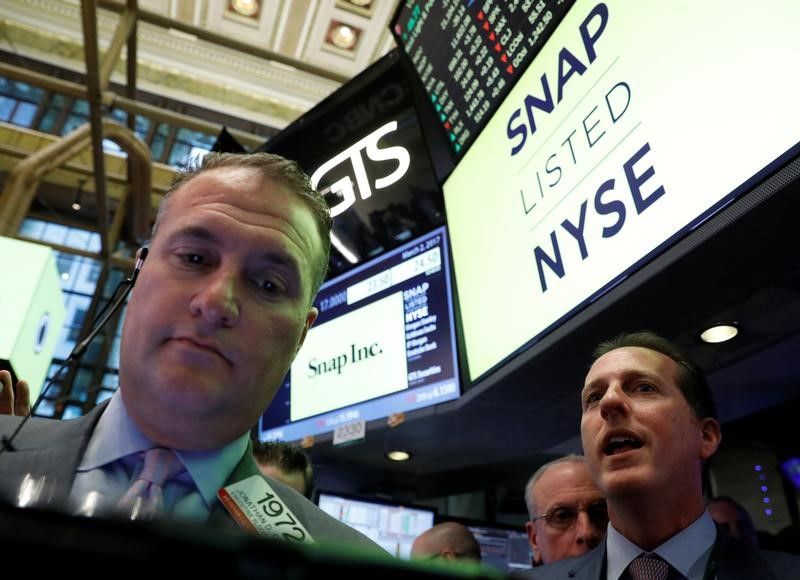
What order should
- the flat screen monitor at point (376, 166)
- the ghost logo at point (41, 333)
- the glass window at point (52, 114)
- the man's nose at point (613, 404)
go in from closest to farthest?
the man's nose at point (613, 404) → the ghost logo at point (41, 333) → the flat screen monitor at point (376, 166) → the glass window at point (52, 114)

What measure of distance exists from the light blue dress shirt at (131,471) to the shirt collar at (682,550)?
3.32 ft

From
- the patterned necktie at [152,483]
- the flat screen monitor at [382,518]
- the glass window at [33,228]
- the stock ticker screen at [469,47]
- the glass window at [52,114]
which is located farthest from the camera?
the glass window at [52,114]

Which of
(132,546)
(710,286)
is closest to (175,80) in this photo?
(710,286)

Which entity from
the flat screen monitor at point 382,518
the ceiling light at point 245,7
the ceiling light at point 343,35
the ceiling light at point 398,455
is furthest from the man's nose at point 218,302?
the ceiling light at point 245,7

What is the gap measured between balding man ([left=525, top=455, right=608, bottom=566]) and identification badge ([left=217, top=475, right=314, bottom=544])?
4.68 feet

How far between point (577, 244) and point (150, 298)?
1265mm

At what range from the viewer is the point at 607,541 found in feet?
4.75

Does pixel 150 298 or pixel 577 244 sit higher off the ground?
pixel 577 244

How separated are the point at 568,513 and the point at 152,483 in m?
1.58

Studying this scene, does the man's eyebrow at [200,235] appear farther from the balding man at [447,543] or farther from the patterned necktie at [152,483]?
the balding man at [447,543]

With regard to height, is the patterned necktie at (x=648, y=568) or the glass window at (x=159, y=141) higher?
the glass window at (x=159, y=141)

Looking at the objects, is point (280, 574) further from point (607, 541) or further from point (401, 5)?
point (401, 5)

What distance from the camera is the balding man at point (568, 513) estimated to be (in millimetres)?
1904

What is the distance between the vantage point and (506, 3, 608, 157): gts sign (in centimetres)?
174
